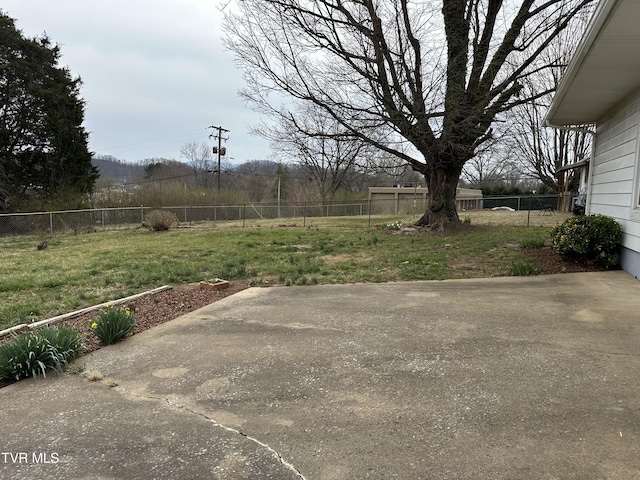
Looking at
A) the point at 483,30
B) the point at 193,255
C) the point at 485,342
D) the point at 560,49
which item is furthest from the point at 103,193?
the point at 485,342

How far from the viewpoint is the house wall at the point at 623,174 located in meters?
5.73

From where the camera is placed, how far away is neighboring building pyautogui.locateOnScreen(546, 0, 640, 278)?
4.03m

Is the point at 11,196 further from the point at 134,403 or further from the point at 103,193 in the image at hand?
the point at 134,403

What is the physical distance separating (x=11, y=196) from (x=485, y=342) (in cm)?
2590

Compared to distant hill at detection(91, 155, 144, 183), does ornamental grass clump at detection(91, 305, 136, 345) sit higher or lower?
lower

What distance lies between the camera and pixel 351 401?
2.58 m

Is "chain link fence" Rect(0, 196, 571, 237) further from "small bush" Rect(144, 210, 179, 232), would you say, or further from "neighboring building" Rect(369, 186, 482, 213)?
"small bush" Rect(144, 210, 179, 232)

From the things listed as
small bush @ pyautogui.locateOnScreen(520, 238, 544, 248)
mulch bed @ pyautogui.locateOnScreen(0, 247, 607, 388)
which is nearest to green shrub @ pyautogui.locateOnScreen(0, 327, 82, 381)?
mulch bed @ pyautogui.locateOnScreen(0, 247, 607, 388)

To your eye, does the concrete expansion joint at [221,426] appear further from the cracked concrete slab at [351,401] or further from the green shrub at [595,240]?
the green shrub at [595,240]

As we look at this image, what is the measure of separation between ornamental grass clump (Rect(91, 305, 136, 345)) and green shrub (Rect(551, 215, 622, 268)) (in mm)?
→ 6557

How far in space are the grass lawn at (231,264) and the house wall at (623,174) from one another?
167 centimetres

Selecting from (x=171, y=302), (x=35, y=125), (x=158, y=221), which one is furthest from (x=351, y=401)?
(x=35, y=125)

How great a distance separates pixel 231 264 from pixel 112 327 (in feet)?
14.3

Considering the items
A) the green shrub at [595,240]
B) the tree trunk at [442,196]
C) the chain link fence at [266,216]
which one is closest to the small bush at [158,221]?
the chain link fence at [266,216]
